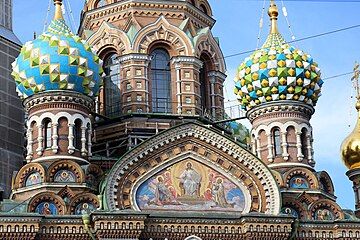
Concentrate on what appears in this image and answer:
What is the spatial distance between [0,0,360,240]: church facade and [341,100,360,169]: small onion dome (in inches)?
1.4

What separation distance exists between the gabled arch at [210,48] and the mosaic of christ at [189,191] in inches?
179

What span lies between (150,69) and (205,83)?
1658mm

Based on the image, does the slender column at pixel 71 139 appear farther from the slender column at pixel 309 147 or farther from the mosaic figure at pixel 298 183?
the slender column at pixel 309 147

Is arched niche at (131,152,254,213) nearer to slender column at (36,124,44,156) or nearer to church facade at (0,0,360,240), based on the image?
church facade at (0,0,360,240)

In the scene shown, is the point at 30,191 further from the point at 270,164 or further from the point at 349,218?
the point at 349,218

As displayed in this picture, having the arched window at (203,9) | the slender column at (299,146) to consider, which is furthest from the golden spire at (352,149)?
the arched window at (203,9)

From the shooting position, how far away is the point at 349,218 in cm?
2277

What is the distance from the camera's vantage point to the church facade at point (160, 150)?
21.5 m

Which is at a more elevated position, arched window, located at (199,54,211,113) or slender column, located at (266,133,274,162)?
arched window, located at (199,54,211,113)

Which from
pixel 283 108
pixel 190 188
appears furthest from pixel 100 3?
pixel 190 188

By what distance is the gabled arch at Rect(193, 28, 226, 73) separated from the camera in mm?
26094

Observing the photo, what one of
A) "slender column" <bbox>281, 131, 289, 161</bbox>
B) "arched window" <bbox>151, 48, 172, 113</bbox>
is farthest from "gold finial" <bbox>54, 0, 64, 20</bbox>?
"slender column" <bbox>281, 131, 289, 161</bbox>

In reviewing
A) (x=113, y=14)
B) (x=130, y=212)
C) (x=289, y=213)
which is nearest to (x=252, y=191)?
(x=289, y=213)

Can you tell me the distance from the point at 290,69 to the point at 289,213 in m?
3.31
